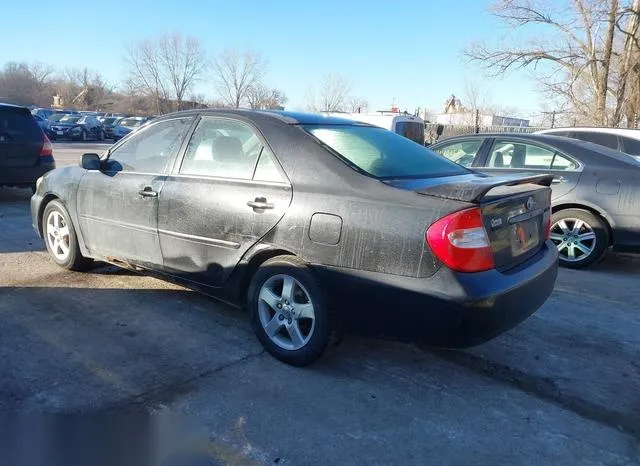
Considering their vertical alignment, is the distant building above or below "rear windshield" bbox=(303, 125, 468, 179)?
above

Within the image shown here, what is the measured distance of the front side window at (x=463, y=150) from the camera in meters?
7.03

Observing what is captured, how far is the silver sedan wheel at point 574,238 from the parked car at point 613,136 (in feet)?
9.95

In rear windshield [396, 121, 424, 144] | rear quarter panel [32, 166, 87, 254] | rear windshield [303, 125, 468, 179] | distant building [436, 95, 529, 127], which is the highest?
distant building [436, 95, 529, 127]

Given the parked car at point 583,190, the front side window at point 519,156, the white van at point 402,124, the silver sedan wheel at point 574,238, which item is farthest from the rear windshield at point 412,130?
the silver sedan wheel at point 574,238

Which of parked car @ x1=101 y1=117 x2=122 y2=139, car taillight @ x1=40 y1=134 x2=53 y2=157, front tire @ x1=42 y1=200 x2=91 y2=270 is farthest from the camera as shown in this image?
parked car @ x1=101 y1=117 x2=122 y2=139

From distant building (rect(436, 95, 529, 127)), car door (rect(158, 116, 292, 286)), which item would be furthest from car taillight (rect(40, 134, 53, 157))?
distant building (rect(436, 95, 529, 127))

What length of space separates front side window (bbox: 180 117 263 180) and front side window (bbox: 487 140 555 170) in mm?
4033

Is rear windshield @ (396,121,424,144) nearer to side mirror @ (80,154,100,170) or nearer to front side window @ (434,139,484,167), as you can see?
front side window @ (434,139,484,167)

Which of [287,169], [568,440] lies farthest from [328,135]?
[568,440]

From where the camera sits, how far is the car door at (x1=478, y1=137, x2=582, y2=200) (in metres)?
6.15

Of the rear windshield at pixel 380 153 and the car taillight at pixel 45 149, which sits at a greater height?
the rear windshield at pixel 380 153

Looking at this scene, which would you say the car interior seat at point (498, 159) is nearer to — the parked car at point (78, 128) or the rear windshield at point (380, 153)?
the rear windshield at point (380, 153)

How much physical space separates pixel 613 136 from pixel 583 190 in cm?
392

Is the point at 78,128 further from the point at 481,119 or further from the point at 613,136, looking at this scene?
the point at 613,136
